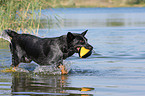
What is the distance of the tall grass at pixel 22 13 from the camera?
14.4 meters

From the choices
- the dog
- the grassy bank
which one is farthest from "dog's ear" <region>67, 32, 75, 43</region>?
the grassy bank

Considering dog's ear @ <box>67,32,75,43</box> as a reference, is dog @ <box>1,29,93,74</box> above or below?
below

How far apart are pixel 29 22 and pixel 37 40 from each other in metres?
5.92

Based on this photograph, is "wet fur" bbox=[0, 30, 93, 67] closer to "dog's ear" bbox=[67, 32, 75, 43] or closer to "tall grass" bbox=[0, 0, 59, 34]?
"dog's ear" bbox=[67, 32, 75, 43]

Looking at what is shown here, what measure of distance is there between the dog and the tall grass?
4.58 m

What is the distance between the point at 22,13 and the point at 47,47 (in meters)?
6.50

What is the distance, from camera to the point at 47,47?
922 cm

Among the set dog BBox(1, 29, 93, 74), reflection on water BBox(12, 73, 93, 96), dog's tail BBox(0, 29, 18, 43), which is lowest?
reflection on water BBox(12, 73, 93, 96)

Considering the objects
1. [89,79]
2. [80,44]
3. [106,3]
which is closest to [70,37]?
[80,44]

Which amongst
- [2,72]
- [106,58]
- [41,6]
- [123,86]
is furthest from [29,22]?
[123,86]

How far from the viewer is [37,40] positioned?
948 cm

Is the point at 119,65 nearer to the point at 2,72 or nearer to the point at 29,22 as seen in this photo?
the point at 2,72

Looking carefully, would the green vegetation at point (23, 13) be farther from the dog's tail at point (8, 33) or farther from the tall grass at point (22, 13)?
the dog's tail at point (8, 33)

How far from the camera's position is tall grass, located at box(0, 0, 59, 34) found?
14.4 m
